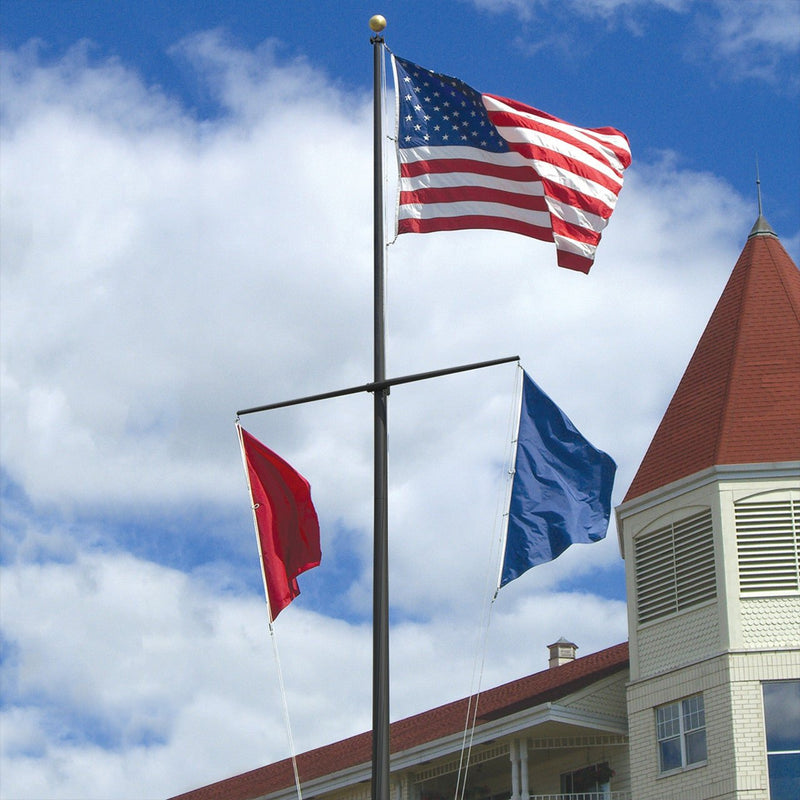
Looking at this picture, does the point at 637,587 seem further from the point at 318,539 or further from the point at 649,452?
the point at 318,539

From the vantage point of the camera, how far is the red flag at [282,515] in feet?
57.4

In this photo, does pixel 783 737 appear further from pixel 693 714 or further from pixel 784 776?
pixel 693 714

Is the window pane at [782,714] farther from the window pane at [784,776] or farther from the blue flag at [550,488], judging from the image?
the blue flag at [550,488]

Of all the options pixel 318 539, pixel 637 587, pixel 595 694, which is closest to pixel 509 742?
pixel 595 694

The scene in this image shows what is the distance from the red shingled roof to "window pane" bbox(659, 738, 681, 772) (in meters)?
2.62

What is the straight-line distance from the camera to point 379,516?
51.5 feet

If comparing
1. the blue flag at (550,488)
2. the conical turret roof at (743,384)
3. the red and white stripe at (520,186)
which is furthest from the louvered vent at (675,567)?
the red and white stripe at (520,186)

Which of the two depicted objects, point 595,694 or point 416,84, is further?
point 595,694

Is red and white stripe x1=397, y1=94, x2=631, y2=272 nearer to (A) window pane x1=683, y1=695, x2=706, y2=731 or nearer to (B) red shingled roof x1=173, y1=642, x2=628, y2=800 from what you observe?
(A) window pane x1=683, y1=695, x2=706, y2=731

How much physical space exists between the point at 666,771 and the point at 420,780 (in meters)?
6.74

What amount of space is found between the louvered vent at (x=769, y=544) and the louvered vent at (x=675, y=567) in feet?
2.03

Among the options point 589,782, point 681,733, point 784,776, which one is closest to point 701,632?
point 681,733

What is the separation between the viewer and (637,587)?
3064cm

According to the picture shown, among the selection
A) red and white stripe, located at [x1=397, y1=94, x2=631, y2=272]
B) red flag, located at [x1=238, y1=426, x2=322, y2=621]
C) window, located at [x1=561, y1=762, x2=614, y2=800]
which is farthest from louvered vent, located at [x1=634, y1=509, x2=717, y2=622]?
red flag, located at [x1=238, y1=426, x2=322, y2=621]
